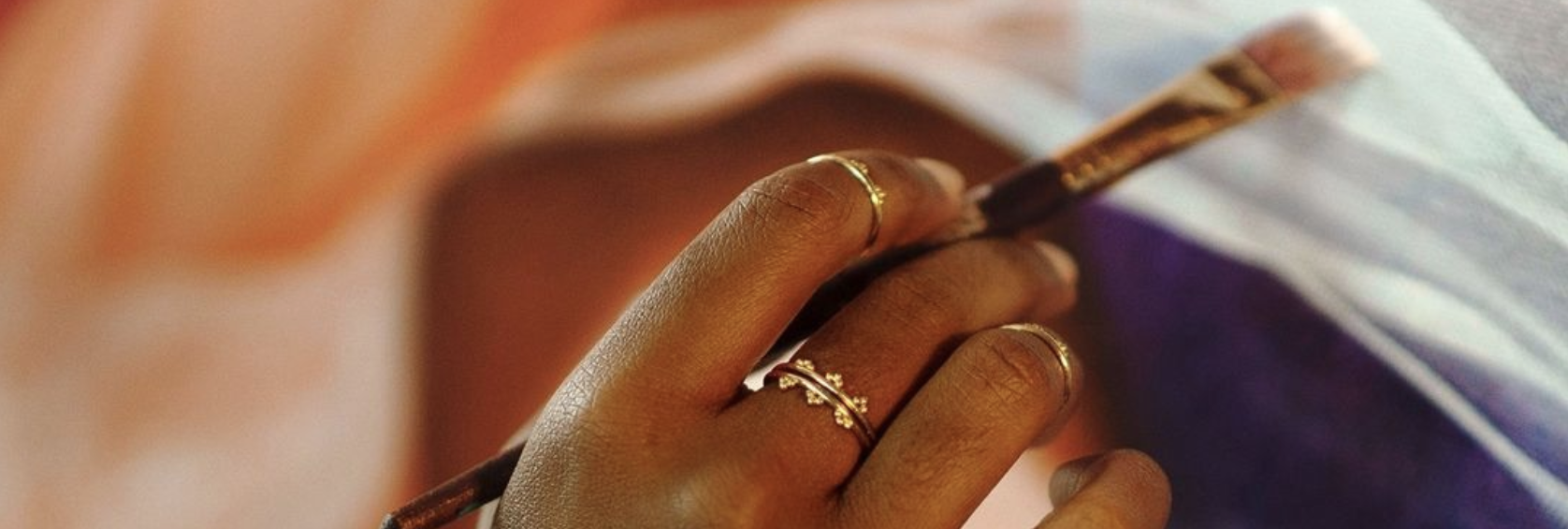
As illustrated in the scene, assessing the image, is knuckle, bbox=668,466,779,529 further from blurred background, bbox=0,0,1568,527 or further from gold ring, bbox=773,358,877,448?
blurred background, bbox=0,0,1568,527

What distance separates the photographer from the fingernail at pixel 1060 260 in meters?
0.50

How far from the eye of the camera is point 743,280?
383 mm

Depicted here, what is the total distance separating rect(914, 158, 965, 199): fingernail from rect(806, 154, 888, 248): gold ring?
43 millimetres

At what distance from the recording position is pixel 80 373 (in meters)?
0.54

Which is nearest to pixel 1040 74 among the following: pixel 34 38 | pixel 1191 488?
pixel 1191 488

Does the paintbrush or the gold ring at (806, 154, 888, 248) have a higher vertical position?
the gold ring at (806, 154, 888, 248)

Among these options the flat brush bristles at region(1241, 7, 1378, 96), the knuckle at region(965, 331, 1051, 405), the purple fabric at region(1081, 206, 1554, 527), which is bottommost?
the purple fabric at region(1081, 206, 1554, 527)

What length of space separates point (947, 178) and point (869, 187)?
0.21 ft

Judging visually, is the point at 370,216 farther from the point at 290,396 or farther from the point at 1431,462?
the point at 1431,462

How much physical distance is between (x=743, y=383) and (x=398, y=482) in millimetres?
216

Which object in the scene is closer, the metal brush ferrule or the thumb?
the thumb

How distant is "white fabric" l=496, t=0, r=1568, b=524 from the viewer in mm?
439

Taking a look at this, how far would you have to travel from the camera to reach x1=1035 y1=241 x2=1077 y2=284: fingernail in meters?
0.50

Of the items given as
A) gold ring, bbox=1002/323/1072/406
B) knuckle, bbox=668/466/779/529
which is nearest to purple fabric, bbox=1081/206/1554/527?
gold ring, bbox=1002/323/1072/406
